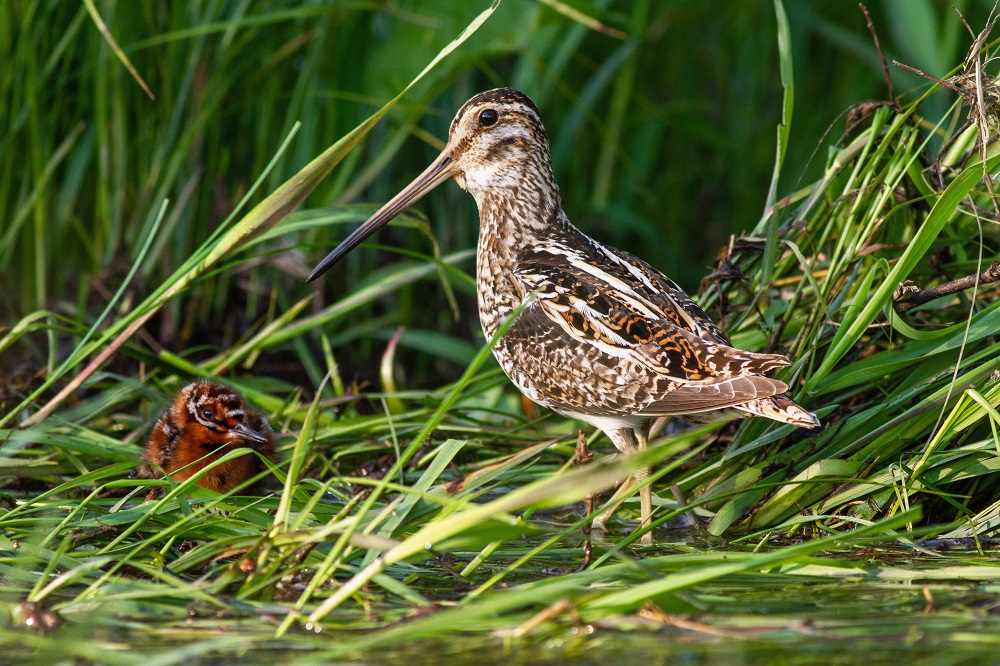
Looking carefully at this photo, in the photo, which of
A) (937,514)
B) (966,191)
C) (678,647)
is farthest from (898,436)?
(678,647)

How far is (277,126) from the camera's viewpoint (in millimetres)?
5867

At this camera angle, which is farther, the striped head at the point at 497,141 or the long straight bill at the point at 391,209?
the striped head at the point at 497,141

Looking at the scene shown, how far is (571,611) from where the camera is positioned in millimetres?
2607

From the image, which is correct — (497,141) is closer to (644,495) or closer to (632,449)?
(632,449)

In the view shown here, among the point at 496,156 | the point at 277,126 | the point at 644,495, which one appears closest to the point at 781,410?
the point at 644,495

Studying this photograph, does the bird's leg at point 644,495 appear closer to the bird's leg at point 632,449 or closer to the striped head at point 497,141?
the bird's leg at point 632,449

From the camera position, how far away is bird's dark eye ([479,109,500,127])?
4520 mm

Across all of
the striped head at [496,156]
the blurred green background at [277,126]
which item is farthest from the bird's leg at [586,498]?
the blurred green background at [277,126]

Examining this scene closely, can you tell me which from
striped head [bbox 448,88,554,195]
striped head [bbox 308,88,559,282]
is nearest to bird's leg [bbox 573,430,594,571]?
striped head [bbox 308,88,559,282]

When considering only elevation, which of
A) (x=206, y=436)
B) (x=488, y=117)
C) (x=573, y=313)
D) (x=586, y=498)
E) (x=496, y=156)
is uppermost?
(x=488, y=117)

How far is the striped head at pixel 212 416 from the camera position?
13.4 ft

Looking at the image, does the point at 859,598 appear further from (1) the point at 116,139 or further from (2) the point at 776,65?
(2) the point at 776,65

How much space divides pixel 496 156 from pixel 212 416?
4.87 ft

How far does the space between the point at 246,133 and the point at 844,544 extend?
3771mm
